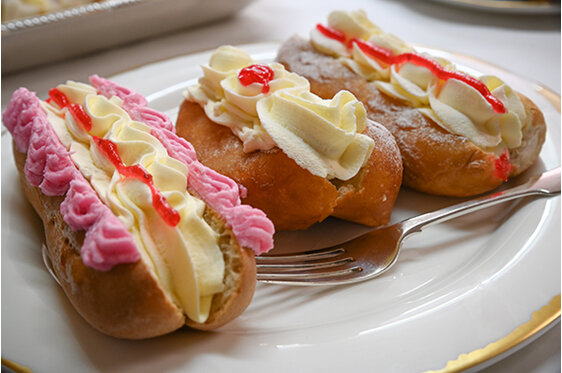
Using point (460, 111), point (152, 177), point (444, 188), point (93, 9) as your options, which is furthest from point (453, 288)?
point (93, 9)

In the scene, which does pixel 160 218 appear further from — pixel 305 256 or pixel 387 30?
pixel 387 30

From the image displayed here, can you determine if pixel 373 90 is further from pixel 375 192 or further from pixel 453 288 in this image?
pixel 453 288

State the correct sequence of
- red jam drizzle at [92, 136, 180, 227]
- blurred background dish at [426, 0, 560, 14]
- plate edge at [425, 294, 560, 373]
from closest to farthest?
plate edge at [425, 294, 560, 373], red jam drizzle at [92, 136, 180, 227], blurred background dish at [426, 0, 560, 14]

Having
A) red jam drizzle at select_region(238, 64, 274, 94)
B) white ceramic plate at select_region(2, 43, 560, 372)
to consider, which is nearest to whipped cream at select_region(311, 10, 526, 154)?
white ceramic plate at select_region(2, 43, 560, 372)

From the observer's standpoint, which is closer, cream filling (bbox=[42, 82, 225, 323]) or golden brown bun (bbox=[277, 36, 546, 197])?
cream filling (bbox=[42, 82, 225, 323])

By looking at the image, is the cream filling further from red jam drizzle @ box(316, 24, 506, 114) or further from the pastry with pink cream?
red jam drizzle @ box(316, 24, 506, 114)

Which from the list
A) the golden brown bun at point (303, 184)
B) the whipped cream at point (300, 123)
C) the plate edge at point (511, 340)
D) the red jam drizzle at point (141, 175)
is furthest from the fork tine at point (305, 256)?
the plate edge at point (511, 340)

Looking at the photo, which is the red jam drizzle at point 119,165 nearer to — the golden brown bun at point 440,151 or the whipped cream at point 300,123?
the whipped cream at point 300,123

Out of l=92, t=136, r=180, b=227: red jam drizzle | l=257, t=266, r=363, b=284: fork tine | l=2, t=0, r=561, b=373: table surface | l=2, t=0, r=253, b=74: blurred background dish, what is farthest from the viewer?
l=2, t=0, r=561, b=373: table surface

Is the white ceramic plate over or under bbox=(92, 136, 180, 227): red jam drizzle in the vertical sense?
under
